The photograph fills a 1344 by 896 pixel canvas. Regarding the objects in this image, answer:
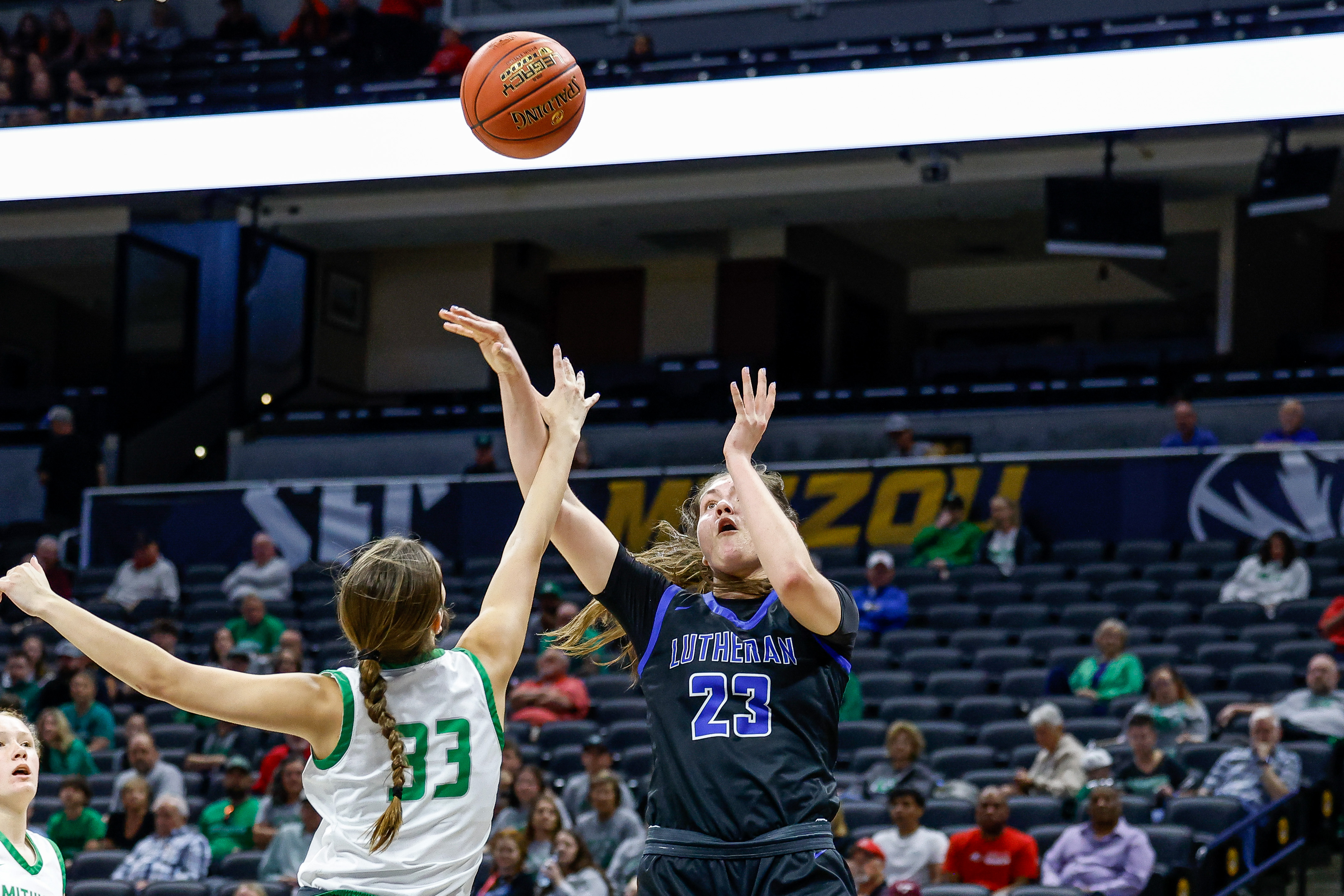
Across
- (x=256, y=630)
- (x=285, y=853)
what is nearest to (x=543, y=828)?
(x=285, y=853)

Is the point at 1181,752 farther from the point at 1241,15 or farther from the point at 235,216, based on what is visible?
the point at 235,216

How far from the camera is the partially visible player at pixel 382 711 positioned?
2.72 m

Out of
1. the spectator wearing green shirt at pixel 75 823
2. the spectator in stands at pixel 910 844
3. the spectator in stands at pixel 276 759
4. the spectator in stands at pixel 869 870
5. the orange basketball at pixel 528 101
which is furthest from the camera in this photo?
the spectator in stands at pixel 276 759

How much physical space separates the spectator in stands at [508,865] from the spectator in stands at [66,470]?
31.6ft

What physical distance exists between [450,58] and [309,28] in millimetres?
2425

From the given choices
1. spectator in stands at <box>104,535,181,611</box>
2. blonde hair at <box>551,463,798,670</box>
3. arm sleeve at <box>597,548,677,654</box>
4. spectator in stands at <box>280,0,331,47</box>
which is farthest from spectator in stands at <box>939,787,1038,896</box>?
spectator in stands at <box>280,0,331,47</box>

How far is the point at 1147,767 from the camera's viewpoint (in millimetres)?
8641

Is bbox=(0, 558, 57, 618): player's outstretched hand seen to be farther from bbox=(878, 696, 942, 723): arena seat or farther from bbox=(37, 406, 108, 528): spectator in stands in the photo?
bbox=(37, 406, 108, 528): spectator in stands

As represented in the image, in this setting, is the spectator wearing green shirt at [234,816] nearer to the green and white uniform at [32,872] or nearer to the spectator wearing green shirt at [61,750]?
the spectator wearing green shirt at [61,750]

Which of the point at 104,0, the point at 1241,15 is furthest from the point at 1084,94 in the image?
the point at 104,0

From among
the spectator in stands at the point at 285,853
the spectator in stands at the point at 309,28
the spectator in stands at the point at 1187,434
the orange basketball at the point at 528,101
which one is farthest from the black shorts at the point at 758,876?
the spectator in stands at the point at 309,28

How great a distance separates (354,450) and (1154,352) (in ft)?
26.9

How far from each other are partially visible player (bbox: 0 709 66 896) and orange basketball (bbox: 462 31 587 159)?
247cm

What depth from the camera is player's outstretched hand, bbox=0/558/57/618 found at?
278 centimetres
